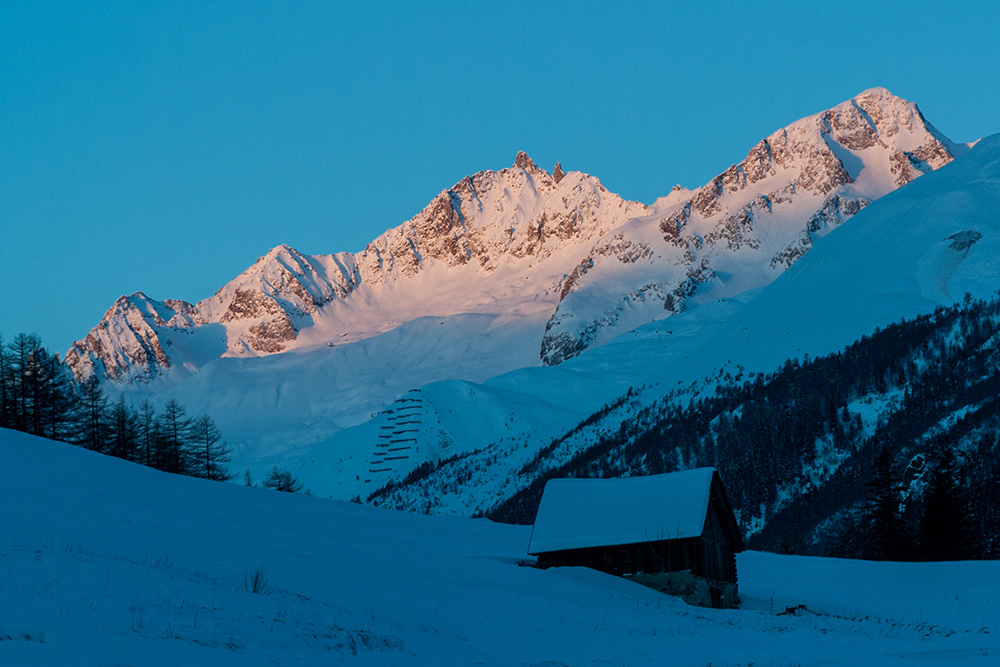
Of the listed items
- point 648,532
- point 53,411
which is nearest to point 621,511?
point 648,532

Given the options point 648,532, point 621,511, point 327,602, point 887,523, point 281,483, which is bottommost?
point 327,602

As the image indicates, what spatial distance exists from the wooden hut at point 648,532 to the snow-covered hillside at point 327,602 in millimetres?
1924

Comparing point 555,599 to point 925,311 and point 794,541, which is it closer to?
point 794,541

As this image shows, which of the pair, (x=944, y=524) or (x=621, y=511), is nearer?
(x=621, y=511)

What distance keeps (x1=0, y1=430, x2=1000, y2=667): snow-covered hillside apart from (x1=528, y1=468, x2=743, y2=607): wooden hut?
1924mm

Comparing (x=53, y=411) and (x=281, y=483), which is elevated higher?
(x=281, y=483)

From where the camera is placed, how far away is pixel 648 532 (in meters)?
38.9

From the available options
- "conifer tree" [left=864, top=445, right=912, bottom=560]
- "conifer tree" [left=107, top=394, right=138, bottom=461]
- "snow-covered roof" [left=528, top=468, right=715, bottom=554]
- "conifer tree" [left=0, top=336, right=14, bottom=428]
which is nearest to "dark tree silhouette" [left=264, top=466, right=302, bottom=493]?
"conifer tree" [left=107, top=394, right=138, bottom=461]

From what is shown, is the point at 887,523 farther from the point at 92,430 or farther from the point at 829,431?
the point at 829,431

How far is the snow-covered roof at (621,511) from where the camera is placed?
3903 cm

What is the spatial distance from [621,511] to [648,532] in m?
1.98

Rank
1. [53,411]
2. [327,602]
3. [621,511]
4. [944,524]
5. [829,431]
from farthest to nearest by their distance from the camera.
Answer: [829,431] → [53,411] → [944,524] → [621,511] → [327,602]

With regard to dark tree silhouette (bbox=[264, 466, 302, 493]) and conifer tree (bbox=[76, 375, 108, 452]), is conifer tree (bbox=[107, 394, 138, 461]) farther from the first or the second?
dark tree silhouette (bbox=[264, 466, 302, 493])

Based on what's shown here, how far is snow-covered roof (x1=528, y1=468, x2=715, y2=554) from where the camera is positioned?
128ft
